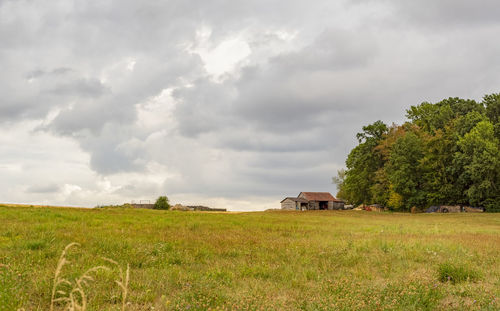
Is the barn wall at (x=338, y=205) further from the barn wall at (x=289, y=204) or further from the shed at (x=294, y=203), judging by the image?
the barn wall at (x=289, y=204)

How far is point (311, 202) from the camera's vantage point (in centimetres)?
8262

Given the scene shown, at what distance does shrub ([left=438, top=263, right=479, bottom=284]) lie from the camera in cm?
970

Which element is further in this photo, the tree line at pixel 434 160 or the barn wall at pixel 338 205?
the barn wall at pixel 338 205

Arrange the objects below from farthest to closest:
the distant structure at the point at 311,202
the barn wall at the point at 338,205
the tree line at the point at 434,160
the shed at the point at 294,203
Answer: the barn wall at the point at 338,205, the distant structure at the point at 311,202, the shed at the point at 294,203, the tree line at the point at 434,160

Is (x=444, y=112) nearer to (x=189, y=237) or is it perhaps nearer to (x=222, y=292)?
(x=189, y=237)

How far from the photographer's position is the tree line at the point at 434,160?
57688 mm

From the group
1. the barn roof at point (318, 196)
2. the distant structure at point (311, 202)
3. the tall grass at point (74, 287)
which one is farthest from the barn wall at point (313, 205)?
the tall grass at point (74, 287)

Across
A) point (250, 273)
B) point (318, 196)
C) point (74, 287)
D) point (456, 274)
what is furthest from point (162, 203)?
point (74, 287)

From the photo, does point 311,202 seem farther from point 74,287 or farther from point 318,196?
point 74,287

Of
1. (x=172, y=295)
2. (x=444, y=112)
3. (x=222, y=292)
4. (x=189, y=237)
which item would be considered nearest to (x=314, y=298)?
(x=222, y=292)

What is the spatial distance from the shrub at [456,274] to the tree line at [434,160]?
53014 millimetres

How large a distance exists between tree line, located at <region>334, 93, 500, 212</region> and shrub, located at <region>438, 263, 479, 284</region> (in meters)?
53.0

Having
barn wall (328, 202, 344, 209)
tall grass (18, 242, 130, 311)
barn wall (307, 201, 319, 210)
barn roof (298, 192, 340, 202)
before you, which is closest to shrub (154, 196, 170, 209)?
barn roof (298, 192, 340, 202)

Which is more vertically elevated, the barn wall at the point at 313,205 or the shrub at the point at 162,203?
the shrub at the point at 162,203
